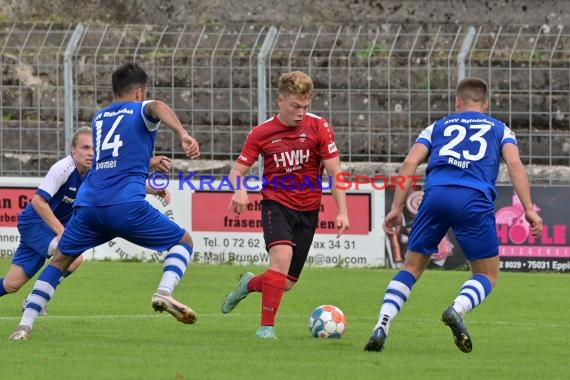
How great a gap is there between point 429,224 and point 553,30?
14332 millimetres

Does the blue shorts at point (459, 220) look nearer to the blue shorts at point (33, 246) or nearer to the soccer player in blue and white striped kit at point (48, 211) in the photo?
the soccer player in blue and white striped kit at point (48, 211)

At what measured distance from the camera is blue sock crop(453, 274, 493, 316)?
9188 millimetres

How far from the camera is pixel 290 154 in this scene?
10.7m

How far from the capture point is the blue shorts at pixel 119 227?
9688mm

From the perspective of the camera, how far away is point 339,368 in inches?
334

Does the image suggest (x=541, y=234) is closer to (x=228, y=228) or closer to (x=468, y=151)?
(x=228, y=228)

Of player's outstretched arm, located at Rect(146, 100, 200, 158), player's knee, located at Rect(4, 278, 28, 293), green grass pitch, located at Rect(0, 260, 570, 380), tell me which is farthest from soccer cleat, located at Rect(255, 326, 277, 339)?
player's knee, located at Rect(4, 278, 28, 293)

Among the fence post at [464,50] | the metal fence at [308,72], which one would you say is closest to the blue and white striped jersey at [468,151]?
the fence post at [464,50]

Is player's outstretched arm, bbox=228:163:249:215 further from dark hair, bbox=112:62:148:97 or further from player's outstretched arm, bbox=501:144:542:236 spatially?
player's outstretched arm, bbox=501:144:542:236

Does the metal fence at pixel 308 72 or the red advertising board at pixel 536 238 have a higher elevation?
the metal fence at pixel 308 72

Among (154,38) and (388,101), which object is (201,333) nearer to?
(388,101)

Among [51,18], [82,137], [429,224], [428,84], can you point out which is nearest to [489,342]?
[429,224]

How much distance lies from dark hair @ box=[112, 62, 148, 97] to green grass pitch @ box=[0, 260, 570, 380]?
183 centimetres

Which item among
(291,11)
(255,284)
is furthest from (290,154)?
(291,11)
